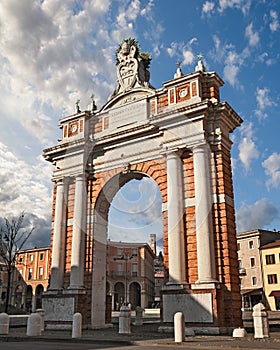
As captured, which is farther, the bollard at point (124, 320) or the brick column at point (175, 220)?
the brick column at point (175, 220)

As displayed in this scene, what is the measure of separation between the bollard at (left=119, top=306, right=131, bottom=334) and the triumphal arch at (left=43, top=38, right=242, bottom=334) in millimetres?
1980

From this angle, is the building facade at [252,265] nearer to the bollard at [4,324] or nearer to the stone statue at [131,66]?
the stone statue at [131,66]

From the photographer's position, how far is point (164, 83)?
21.6 metres

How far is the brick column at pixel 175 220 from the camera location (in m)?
18.1

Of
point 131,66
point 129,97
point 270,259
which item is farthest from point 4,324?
point 270,259

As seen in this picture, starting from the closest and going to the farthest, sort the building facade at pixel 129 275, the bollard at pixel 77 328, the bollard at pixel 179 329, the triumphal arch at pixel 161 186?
the bollard at pixel 179 329
the bollard at pixel 77 328
the triumphal arch at pixel 161 186
the building facade at pixel 129 275

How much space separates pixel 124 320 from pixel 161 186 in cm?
697

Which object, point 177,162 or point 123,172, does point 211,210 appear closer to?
point 177,162

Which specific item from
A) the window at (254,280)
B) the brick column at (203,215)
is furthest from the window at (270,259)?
the brick column at (203,215)

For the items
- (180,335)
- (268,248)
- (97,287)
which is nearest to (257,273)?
(268,248)

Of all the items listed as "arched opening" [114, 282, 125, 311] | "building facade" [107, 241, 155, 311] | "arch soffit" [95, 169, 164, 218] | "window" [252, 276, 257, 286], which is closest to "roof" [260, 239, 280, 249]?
"window" [252, 276, 257, 286]

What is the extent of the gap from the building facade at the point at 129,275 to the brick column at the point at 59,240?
Result: 44520 millimetres

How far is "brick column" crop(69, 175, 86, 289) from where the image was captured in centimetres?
2160

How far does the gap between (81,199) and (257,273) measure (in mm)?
33600
